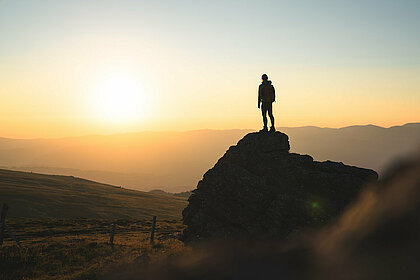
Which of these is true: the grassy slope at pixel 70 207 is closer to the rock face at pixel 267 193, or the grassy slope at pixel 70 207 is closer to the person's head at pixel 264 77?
the rock face at pixel 267 193

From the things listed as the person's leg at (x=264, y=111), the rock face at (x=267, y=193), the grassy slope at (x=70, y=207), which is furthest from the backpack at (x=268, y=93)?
the grassy slope at (x=70, y=207)

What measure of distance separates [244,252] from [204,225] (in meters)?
4.45

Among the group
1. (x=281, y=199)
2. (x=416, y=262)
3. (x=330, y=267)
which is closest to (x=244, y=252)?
(x=281, y=199)

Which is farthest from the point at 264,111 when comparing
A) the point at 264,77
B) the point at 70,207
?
the point at 70,207

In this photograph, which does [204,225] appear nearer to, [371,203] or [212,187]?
[212,187]

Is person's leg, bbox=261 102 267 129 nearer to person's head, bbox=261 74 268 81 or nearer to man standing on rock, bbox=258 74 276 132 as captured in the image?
man standing on rock, bbox=258 74 276 132

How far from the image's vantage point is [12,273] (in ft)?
61.2

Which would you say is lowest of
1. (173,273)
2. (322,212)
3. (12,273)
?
(12,273)

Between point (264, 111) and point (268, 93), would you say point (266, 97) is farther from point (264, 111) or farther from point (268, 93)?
point (264, 111)

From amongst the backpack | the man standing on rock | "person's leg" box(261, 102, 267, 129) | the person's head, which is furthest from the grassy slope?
the person's head

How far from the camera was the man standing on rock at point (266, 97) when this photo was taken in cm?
2377

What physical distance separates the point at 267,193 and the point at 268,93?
7.95m

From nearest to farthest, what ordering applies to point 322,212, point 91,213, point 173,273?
point 173,273 < point 322,212 < point 91,213

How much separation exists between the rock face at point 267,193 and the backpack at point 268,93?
2.80 m
